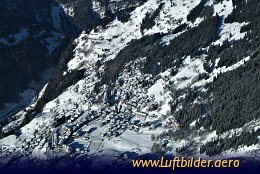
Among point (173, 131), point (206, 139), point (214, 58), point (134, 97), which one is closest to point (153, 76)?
point (134, 97)

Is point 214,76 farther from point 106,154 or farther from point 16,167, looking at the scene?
point 16,167

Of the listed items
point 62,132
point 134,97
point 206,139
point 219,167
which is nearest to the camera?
point 219,167

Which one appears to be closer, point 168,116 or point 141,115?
point 168,116

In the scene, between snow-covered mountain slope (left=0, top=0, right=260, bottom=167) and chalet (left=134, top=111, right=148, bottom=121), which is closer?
snow-covered mountain slope (left=0, top=0, right=260, bottom=167)

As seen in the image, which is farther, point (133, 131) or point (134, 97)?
point (134, 97)

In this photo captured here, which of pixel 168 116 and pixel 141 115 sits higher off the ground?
pixel 141 115

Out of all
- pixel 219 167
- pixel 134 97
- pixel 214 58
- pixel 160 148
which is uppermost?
pixel 214 58

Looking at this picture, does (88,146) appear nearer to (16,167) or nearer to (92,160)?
(92,160)

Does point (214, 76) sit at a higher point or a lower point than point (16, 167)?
higher

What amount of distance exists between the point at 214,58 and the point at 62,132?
6508 cm

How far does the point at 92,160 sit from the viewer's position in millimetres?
157000

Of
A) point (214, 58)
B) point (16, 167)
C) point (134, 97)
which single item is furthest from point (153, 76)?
point (16, 167)

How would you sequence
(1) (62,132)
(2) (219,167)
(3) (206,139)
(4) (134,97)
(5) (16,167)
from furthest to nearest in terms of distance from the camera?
(4) (134,97)
(1) (62,132)
(5) (16,167)
(3) (206,139)
(2) (219,167)

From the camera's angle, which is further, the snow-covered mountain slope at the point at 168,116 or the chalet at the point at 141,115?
the chalet at the point at 141,115
